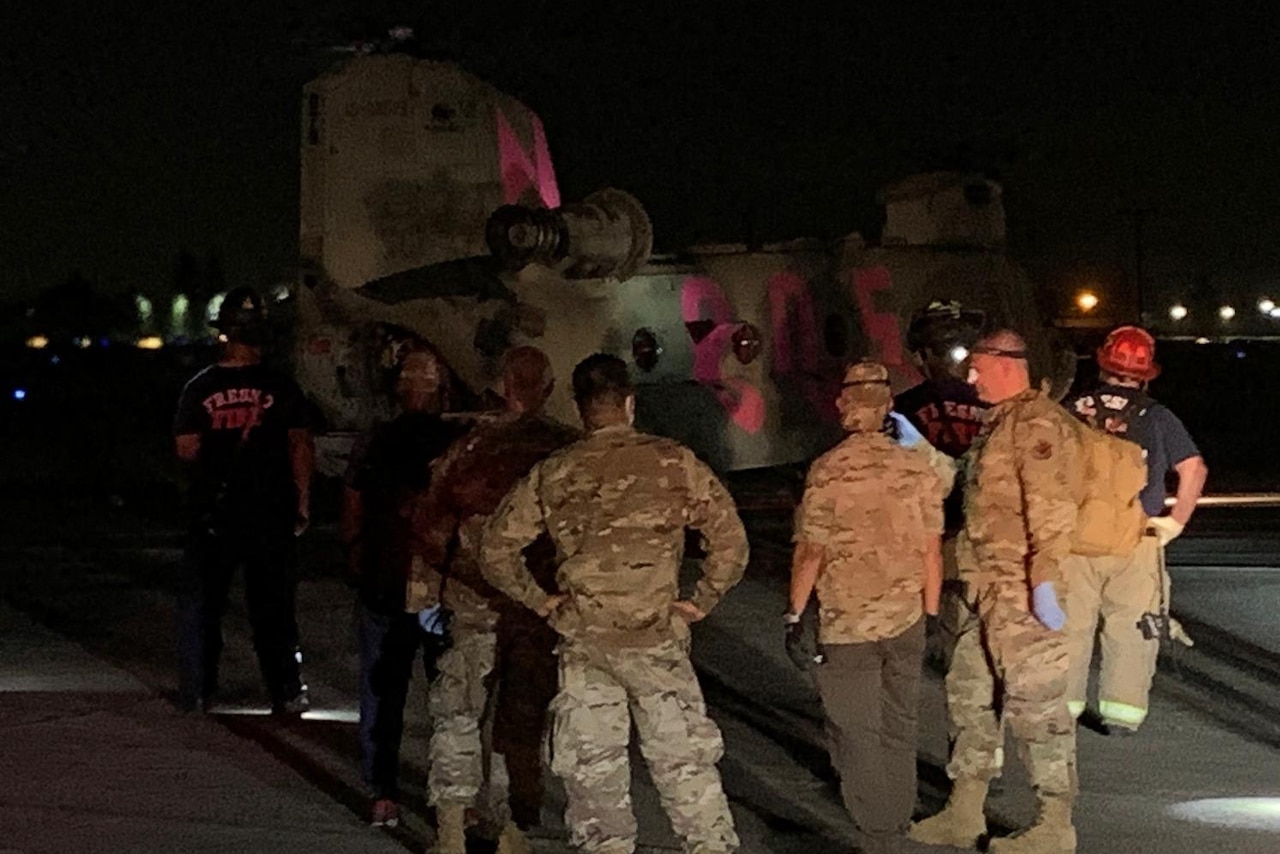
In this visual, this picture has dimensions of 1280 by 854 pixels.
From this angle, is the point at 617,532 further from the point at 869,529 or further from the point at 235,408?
the point at 235,408

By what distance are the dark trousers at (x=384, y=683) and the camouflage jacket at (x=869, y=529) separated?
1649 mm

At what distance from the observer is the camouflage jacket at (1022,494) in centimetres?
712

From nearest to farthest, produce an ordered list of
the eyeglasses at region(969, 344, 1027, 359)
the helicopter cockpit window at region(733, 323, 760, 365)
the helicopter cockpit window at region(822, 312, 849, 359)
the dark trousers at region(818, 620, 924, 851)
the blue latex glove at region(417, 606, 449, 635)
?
the dark trousers at region(818, 620, 924, 851) → the blue latex glove at region(417, 606, 449, 635) → the eyeglasses at region(969, 344, 1027, 359) → the helicopter cockpit window at region(733, 323, 760, 365) → the helicopter cockpit window at region(822, 312, 849, 359)

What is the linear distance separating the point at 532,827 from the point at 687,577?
23.4 ft

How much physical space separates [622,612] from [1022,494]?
63.7 inches

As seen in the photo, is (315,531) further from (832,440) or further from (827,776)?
(827,776)

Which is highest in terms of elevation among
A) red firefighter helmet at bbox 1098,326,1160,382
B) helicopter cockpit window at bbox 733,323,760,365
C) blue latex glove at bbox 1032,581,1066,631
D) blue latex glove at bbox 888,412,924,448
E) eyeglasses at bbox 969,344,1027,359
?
eyeglasses at bbox 969,344,1027,359

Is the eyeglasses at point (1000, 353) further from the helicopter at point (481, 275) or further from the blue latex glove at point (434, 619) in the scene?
the helicopter at point (481, 275)

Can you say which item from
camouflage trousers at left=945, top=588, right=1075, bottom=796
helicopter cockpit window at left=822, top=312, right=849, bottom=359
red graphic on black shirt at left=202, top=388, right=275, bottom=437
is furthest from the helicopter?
camouflage trousers at left=945, top=588, right=1075, bottom=796

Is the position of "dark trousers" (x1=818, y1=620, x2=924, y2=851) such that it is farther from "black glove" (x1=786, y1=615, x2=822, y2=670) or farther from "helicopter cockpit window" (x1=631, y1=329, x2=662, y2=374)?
"helicopter cockpit window" (x1=631, y1=329, x2=662, y2=374)

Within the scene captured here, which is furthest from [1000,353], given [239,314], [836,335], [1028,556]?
[836,335]

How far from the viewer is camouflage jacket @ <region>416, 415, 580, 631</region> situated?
7066 mm

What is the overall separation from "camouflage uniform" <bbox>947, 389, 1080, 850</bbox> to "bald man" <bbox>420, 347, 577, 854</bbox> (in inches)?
59.3

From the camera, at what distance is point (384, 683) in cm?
796
